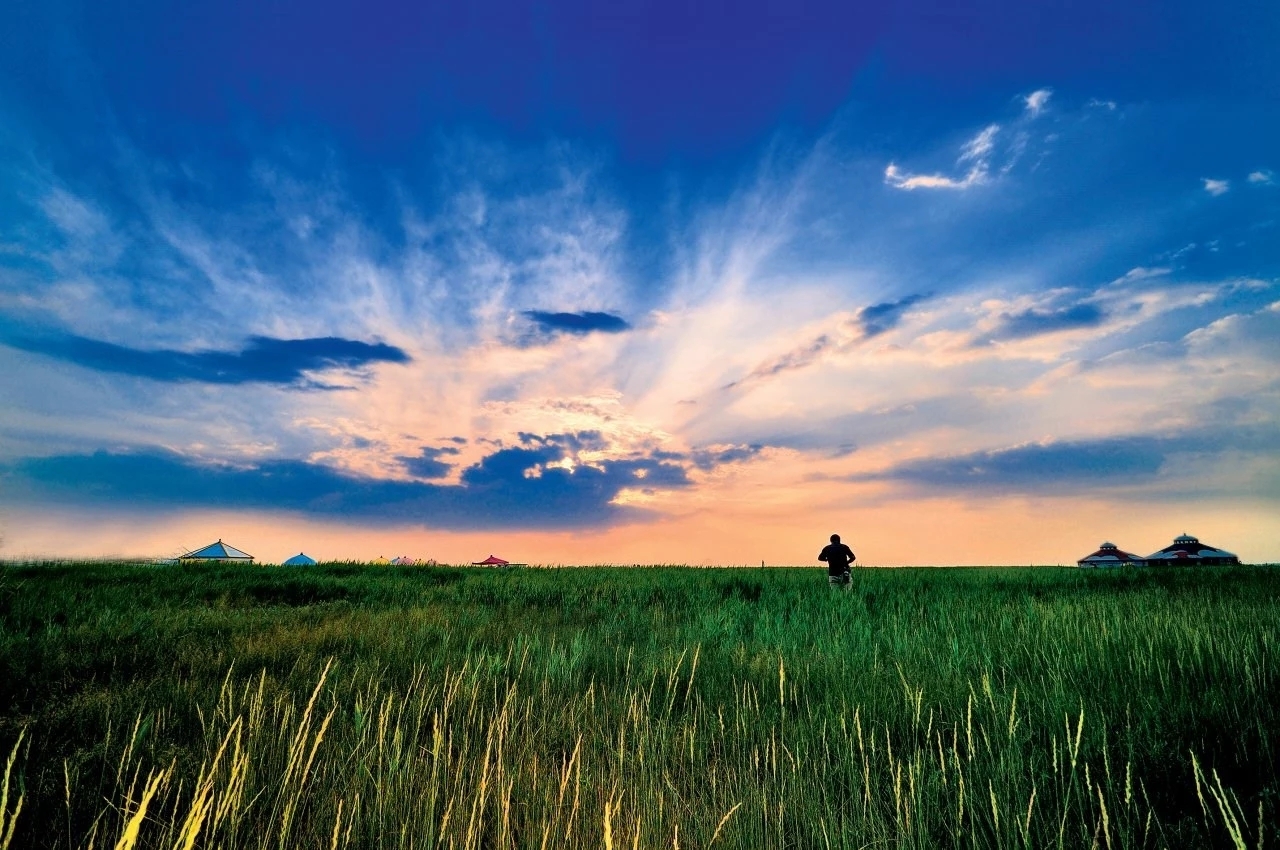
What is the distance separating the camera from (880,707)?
4.52m

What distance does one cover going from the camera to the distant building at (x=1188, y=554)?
41.8m

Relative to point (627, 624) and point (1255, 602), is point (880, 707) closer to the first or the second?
point (627, 624)

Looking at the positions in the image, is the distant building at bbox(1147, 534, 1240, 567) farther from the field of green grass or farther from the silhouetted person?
the field of green grass

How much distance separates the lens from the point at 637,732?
4.04 m

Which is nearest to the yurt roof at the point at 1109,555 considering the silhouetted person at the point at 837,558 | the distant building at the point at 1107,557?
the distant building at the point at 1107,557

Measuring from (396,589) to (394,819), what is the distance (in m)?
12.0

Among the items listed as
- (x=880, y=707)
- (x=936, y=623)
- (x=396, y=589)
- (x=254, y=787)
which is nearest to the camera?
(x=254, y=787)

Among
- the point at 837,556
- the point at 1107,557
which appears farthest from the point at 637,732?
the point at 1107,557

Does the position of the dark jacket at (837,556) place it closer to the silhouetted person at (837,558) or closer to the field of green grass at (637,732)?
the silhouetted person at (837,558)

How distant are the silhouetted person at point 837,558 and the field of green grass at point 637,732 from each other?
16.5 ft

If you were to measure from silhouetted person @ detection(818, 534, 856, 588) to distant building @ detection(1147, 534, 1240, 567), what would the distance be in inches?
1536

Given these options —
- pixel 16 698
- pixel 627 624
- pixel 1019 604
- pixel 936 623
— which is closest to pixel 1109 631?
pixel 936 623

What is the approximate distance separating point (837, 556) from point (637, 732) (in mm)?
11645

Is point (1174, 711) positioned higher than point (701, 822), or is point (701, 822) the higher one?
point (1174, 711)
